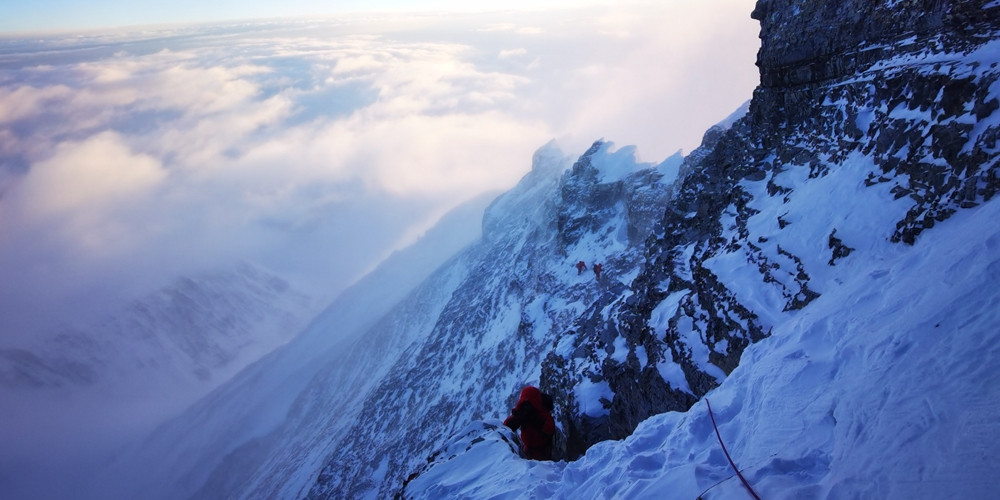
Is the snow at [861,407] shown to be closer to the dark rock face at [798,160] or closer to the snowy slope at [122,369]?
the dark rock face at [798,160]

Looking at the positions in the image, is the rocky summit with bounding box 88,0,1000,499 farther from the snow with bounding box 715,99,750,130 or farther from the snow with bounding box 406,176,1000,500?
the snow with bounding box 715,99,750,130

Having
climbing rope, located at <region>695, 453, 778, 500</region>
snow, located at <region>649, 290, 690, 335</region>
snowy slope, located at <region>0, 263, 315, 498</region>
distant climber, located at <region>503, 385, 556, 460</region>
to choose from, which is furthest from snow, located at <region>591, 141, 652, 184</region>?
snowy slope, located at <region>0, 263, 315, 498</region>

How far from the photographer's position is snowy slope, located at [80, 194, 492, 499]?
6906cm

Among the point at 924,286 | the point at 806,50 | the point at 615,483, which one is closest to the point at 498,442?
the point at 615,483

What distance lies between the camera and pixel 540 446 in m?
14.3

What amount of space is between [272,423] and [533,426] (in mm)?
91954

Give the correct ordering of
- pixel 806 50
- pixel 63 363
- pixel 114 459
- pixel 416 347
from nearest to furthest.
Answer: pixel 806 50 < pixel 416 347 < pixel 114 459 < pixel 63 363

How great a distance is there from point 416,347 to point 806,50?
64.6 meters

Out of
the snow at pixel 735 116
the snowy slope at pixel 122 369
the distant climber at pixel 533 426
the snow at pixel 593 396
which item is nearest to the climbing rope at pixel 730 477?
the distant climber at pixel 533 426

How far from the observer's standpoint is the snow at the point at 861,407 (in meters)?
5.59

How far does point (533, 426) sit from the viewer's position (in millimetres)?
14266

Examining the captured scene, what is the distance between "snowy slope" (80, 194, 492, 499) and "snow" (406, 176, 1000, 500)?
5864 cm

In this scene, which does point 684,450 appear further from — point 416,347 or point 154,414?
point 154,414

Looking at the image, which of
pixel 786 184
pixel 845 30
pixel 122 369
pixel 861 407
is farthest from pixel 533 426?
pixel 122 369
